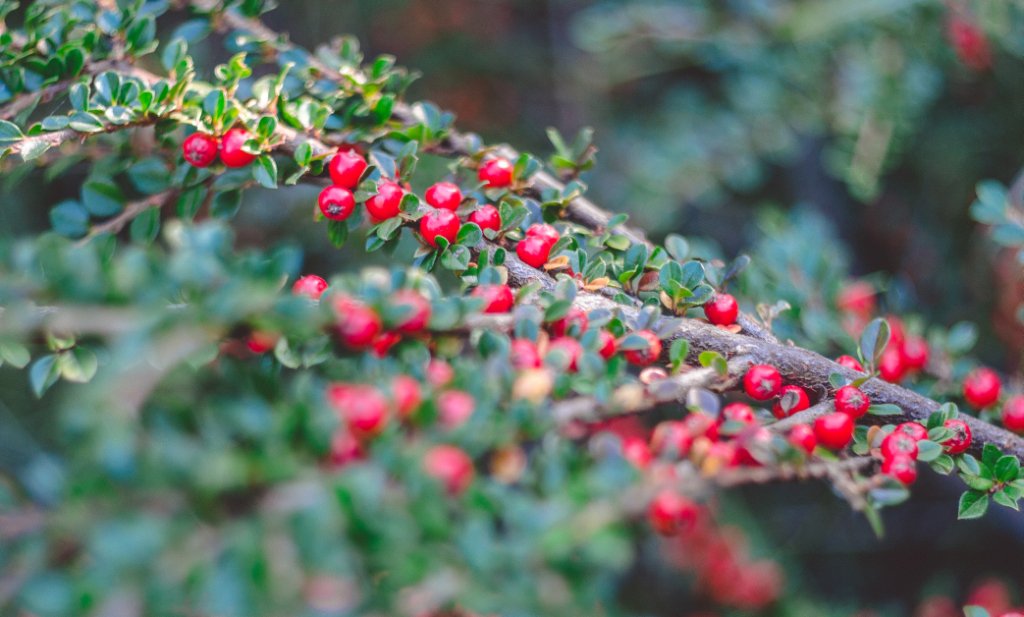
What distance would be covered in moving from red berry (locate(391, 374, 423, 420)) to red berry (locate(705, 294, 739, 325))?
551 mm

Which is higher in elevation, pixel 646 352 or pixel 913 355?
pixel 646 352

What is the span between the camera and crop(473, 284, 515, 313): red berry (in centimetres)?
99

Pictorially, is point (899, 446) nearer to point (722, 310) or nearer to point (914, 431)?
point (914, 431)

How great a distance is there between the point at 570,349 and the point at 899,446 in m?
0.45

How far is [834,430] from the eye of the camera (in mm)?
998

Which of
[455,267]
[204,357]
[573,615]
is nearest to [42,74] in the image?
[204,357]

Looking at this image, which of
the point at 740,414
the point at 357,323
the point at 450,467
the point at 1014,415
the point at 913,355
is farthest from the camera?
the point at 913,355

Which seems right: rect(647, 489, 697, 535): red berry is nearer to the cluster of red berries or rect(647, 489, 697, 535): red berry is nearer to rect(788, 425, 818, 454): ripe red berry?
rect(788, 425, 818, 454): ripe red berry

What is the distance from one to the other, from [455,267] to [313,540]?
506 mm

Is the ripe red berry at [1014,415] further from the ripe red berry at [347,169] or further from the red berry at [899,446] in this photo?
the ripe red berry at [347,169]

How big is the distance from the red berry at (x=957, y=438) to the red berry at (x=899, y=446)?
0.35 feet

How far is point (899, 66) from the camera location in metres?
2.16

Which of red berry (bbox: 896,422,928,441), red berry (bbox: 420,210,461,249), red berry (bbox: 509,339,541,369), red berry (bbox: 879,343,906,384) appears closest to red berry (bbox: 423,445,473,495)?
red berry (bbox: 509,339,541,369)

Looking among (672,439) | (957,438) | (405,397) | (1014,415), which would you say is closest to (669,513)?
(672,439)
